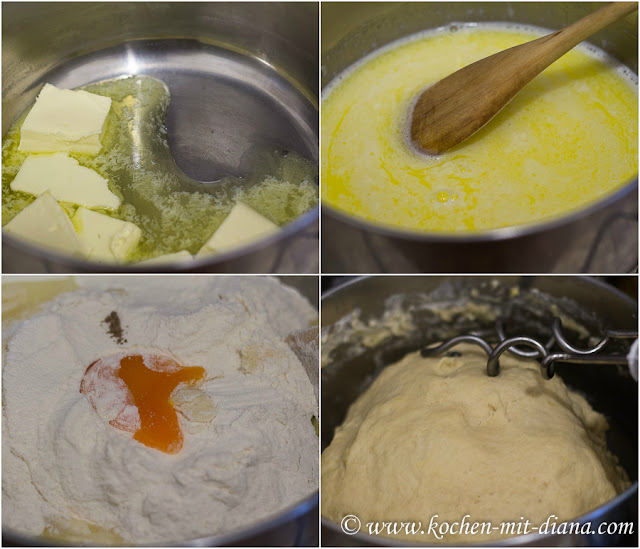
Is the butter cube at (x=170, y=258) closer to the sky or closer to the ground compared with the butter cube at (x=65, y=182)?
closer to the ground

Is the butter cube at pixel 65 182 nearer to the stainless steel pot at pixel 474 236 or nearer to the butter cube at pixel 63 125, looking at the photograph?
the butter cube at pixel 63 125

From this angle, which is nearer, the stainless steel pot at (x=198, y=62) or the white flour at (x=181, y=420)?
the white flour at (x=181, y=420)

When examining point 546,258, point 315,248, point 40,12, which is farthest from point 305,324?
point 40,12

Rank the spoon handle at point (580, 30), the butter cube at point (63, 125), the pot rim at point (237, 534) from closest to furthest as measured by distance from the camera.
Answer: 1. the pot rim at point (237, 534)
2. the spoon handle at point (580, 30)
3. the butter cube at point (63, 125)

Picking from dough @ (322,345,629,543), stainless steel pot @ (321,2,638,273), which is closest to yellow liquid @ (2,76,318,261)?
stainless steel pot @ (321,2,638,273)

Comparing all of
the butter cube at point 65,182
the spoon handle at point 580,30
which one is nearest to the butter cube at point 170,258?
the butter cube at point 65,182

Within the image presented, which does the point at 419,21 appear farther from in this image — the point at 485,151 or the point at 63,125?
the point at 63,125
